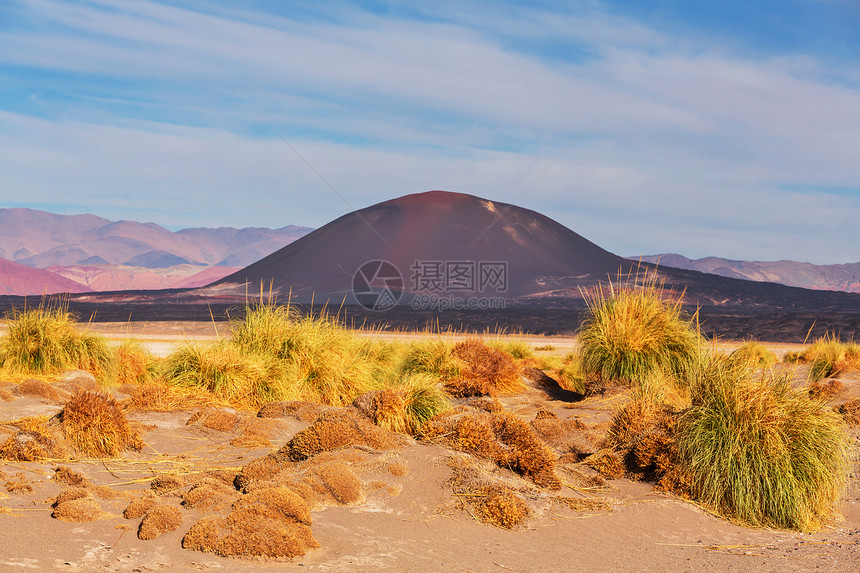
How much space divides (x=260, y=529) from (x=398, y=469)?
1.43 metres

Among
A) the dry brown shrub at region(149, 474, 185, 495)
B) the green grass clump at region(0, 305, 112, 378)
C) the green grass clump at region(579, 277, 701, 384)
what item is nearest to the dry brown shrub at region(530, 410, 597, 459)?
the green grass clump at region(579, 277, 701, 384)

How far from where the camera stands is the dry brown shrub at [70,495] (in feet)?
13.3

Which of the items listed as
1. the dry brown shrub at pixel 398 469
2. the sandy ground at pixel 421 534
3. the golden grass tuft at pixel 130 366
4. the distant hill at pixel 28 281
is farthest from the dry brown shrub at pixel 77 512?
the distant hill at pixel 28 281

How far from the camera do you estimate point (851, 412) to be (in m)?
8.13

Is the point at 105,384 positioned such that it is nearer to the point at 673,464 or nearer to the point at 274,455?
the point at 274,455

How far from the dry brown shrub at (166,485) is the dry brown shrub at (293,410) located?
2.49 meters

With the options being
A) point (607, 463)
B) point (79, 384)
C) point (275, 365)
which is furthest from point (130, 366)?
point (607, 463)

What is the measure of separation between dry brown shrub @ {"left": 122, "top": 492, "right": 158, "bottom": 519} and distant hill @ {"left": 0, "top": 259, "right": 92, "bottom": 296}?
486 ft

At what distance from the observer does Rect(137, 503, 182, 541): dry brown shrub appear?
144 inches

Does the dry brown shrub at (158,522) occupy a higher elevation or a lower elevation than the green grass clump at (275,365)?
lower

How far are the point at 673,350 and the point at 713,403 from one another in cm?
396

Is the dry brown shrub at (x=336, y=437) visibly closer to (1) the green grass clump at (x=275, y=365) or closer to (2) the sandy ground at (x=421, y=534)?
(2) the sandy ground at (x=421, y=534)

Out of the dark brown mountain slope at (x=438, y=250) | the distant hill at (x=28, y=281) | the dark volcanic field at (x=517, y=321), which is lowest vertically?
the distant hill at (x=28, y=281)

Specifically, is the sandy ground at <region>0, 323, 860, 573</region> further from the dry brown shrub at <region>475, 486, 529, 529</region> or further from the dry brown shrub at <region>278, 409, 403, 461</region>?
the dry brown shrub at <region>278, 409, 403, 461</region>
